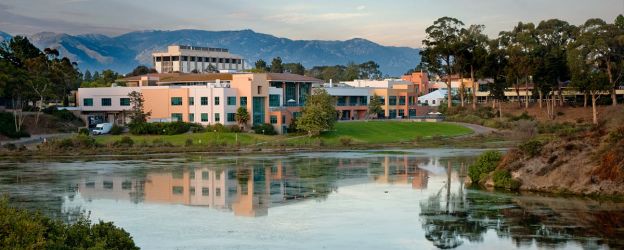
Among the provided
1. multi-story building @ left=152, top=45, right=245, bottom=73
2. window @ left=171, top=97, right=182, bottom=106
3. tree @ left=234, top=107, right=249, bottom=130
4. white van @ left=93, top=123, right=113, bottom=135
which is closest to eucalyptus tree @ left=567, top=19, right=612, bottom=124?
tree @ left=234, top=107, right=249, bottom=130

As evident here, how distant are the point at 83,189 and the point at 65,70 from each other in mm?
58261

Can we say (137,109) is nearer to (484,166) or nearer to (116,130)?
(116,130)

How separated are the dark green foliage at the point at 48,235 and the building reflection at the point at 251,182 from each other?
14400 millimetres

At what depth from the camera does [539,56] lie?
108000 mm

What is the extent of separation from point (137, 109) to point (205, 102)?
7485 millimetres

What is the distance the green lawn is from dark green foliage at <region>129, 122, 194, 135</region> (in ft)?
3.91

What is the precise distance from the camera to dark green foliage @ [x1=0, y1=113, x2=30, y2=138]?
80125 mm

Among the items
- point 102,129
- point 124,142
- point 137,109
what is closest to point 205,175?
point 124,142

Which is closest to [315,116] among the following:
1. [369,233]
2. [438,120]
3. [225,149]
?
[225,149]

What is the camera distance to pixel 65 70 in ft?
336

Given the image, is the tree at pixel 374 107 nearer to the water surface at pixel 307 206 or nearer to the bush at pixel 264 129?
the bush at pixel 264 129

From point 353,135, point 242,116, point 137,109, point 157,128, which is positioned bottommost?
point 353,135

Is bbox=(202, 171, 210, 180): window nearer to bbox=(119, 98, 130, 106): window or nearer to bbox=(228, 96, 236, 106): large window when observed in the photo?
bbox=(228, 96, 236, 106): large window

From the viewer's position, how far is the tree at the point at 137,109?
87119 millimetres
